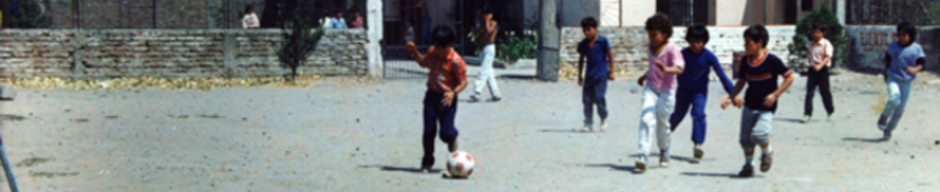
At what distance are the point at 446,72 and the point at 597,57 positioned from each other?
3160 millimetres

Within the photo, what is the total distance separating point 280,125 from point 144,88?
6.40 metres

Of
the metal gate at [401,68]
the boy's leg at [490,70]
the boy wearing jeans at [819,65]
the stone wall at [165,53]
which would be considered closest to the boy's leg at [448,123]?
the boy wearing jeans at [819,65]

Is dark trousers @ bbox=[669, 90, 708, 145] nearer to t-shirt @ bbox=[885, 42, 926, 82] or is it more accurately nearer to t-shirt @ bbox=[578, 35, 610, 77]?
t-shirt @ bbox=[578, 35, 610, 77]

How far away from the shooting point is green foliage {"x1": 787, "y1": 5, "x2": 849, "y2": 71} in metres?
20.2

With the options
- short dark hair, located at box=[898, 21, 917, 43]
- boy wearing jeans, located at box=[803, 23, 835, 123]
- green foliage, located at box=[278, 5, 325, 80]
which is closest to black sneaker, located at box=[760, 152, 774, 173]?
short dark hair, located at box=[898, 21, 917, 43]

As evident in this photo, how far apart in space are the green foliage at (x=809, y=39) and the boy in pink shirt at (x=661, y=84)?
12.5 m

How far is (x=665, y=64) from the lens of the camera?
8281 millimetres

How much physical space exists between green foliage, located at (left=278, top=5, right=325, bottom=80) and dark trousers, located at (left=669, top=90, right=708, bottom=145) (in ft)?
33.6

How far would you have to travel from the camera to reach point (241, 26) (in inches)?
758

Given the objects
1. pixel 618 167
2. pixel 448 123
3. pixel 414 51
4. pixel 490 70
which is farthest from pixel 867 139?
pixel 490 70

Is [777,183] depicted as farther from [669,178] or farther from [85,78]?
[85,78]

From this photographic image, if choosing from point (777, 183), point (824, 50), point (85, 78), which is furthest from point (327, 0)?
point (777, 183)

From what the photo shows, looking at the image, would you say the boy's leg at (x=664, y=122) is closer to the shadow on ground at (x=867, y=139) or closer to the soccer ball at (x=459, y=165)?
the soccer ball at (x=459, y=165)

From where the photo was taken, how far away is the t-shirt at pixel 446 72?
791cm
